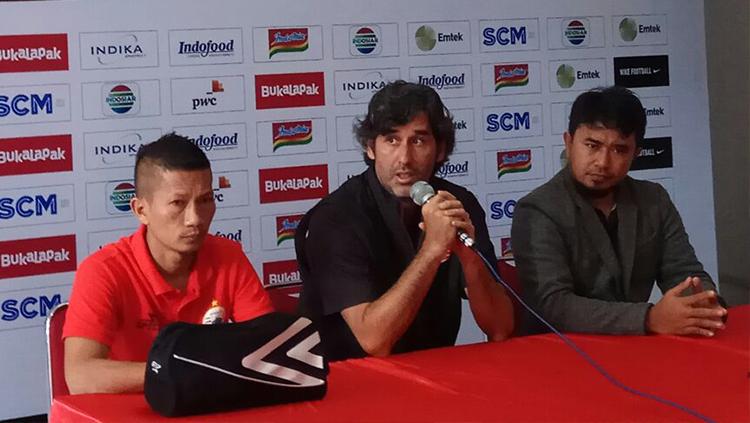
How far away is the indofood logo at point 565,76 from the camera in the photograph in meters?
4.09

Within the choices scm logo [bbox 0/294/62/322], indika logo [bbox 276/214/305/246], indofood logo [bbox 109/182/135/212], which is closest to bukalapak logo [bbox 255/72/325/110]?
indika logo [bbox 276/214/305/246]

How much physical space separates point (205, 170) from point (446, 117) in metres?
0.64

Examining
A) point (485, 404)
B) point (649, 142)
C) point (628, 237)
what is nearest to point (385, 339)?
point (485, 404)

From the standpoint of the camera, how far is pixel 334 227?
2.33 metres

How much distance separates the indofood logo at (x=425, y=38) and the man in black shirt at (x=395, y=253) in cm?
144

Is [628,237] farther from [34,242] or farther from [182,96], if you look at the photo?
[34,242]

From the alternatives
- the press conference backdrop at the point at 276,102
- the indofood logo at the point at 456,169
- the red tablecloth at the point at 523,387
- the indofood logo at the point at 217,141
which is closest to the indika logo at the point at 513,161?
the press conference backdrop at the point at 276,102

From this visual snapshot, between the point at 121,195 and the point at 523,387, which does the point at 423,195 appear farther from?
the point at 121,195

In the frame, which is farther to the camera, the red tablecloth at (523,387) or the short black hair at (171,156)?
the short black hair at (171,156)

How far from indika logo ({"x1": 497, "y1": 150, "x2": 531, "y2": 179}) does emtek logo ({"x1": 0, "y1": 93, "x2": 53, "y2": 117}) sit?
1.77 m

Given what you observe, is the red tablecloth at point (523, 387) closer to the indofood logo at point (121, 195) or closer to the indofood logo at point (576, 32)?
the indofood logo at point (121, 195)

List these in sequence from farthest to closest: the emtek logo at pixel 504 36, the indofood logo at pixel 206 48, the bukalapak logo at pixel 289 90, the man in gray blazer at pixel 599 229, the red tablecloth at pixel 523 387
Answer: the emtek logo at pixel 504 36
the bukalapak logo at pixel 289 90
the indofood logo at pixel 206 48
the man in gray blazer at pixel 599 229
the red tablecloth at pixel 523 387

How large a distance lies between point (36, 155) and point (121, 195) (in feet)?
1.03

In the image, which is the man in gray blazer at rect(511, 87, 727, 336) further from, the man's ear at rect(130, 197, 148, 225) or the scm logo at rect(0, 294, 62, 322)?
the scm logo at rect(0, 294, 62, 322)
